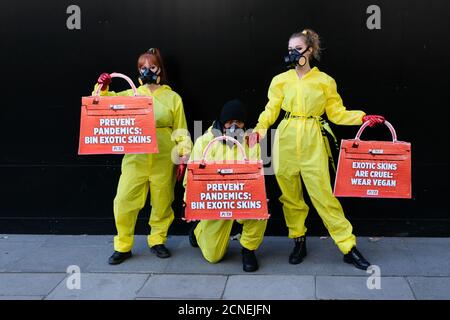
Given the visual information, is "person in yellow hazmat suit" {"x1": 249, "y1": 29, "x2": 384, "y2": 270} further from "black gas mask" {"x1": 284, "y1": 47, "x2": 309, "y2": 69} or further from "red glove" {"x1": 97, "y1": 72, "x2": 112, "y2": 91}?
"red glove" {"x1": 97, "y1": 72, "x2": 112, "y2": 91}

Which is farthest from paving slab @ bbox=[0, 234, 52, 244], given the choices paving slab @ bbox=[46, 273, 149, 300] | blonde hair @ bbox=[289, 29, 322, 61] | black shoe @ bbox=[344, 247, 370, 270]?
blonde hair @ bbox=[289, 29, 322, 61]

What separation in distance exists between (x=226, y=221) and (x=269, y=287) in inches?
28.9

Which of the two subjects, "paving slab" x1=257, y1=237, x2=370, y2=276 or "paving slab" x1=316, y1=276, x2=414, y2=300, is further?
"paving slab" x1=257, y1=237, x2=370, y2=276

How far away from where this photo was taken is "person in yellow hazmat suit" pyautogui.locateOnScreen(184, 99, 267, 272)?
4770mm

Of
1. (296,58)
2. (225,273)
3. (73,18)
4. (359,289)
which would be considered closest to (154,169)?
(225,273)

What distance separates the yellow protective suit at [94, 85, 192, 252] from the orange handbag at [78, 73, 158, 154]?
1.16ft

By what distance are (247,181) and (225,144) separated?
44cm

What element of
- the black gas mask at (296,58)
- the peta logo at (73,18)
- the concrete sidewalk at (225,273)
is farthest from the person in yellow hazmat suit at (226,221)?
the peta logo at (73,18)

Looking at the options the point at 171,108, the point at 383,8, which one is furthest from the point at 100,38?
the point at 383,8

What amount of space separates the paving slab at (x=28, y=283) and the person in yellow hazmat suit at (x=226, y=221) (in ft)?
4.07
